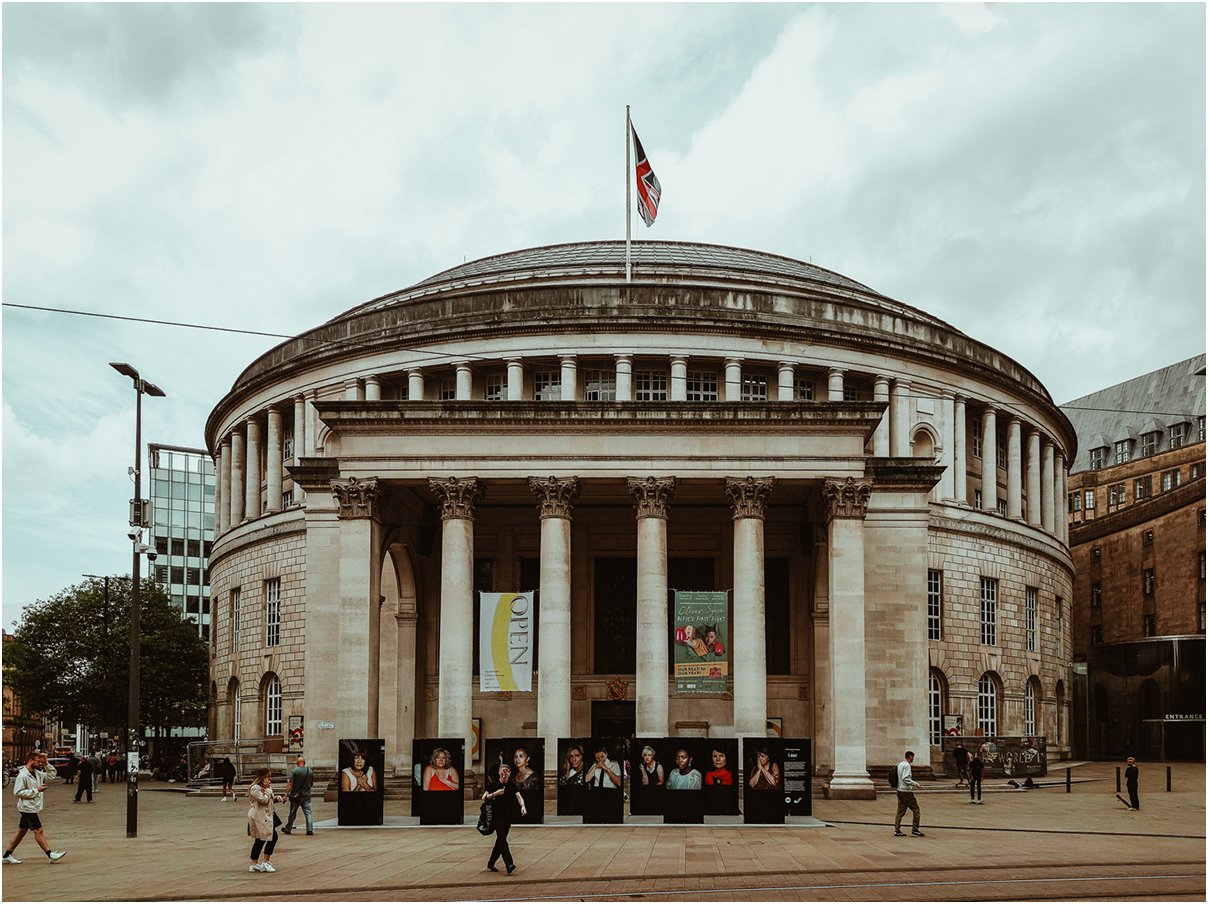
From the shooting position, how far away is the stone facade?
4300 cm

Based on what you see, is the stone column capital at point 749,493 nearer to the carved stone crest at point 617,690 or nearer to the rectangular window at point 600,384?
the carved stone crest at point 617,690

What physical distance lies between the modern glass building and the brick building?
300ft

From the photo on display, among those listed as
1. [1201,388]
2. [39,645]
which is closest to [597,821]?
[39,645]

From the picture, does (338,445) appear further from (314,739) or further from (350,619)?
(314,739)

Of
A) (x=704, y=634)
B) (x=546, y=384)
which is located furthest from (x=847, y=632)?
(x=546, y=384)

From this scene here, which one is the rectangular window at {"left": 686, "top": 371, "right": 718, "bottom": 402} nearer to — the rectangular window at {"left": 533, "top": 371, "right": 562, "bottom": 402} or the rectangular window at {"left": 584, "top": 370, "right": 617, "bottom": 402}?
the rectangular window at {"left": 584, "top": 370, "right": 617, "bottom": 402}

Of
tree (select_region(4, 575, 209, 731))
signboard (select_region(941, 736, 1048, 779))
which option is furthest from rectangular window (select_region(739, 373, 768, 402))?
tree (select_region(4, 575, 209, 731))

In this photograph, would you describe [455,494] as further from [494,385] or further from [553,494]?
[494,385]

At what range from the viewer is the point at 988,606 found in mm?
67500

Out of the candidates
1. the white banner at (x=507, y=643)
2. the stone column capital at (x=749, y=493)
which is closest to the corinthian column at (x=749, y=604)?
the stone column capital at (x=749, y=493)

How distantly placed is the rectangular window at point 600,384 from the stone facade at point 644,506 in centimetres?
12

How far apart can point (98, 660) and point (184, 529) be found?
71.9m

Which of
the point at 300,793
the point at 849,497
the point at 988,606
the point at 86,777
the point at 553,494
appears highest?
the point at 553,494

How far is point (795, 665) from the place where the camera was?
5281 centimetres
